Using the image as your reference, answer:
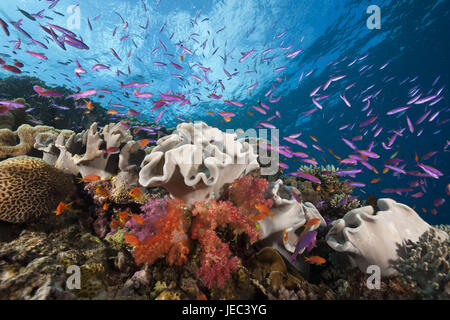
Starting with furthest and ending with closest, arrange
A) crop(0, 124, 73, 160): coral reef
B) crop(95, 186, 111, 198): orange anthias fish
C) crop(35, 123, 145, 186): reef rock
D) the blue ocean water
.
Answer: the blue ocean water, crop(0, 124, 73, 160): coral reef, crop(35, 123, 145, 186): reef rock, crop(95, 186, 111, 198): orange anthias fish

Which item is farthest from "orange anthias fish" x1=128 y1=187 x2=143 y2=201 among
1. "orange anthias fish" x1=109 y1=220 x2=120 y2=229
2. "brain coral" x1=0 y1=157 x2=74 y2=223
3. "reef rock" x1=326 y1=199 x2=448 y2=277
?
"reef rock" x1=326 y1=199 x2=448 y2=277

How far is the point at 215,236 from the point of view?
6.84 feet

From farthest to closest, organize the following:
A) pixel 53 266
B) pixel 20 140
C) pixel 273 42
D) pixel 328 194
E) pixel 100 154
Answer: pixel 273 42 → pixel 328 194 → pixel 20 140 → pixel 100 154 → pixel 53 266

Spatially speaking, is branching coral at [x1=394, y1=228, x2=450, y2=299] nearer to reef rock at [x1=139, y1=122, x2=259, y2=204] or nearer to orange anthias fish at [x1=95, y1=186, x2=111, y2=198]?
reef rock at [x1=139, y1=122, x2=259, y2=204]

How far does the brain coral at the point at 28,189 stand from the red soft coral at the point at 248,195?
285 centimetres

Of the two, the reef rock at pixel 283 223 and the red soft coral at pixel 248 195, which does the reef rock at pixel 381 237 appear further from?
the red soft coral at pixel 248 195

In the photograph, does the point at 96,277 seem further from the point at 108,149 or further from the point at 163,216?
the point at 108,149

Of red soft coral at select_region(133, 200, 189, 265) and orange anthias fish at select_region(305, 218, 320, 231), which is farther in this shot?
orange anthias fish at select_region(305, 218, 320, 231)

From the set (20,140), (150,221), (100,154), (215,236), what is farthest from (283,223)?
(20,140)

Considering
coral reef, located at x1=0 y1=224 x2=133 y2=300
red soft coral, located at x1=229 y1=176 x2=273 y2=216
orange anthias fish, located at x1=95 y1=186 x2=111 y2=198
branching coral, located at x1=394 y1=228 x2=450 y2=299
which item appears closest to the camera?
coral reef, located at x1=0 y1=224 x2=133 y2=300

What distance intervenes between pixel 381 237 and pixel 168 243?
2881mm

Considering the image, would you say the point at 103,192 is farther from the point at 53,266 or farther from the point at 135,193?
the point at 53,266

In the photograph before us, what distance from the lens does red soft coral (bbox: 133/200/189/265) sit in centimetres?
198

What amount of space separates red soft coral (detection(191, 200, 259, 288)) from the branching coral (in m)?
1.93
